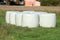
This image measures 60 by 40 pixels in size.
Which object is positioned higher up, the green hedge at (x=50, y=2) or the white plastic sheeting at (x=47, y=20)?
the white plastic sheeting at (x=47, y=20)

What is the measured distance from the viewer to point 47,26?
12.4m

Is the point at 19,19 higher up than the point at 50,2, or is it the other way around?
the point at 19,19

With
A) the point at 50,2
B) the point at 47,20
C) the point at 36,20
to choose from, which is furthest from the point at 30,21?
the point at 50,2

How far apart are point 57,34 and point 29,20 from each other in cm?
229

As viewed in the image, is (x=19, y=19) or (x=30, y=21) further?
(x=19, y=19)

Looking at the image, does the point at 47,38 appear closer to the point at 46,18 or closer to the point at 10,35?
the point at 10,35

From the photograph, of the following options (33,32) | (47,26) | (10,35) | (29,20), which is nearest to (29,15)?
(29,20)

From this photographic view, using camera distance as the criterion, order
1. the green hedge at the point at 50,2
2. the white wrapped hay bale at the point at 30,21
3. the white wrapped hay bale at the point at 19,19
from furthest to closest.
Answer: the green hedge at the point at 50,2, the white wrapped hay bale at the point at 19,19, the white wrapped hay bale at the point at 30,21

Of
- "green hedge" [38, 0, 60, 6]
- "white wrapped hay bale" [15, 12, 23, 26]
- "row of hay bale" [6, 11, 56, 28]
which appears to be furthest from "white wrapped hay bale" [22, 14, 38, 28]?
"green hedge" [38, 0, 60, 6]

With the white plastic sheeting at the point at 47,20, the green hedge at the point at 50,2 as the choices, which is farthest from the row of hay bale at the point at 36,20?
the green hedge at the point at 50,2

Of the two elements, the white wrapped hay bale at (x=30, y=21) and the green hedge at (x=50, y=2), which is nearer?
the white wrapped hay bale at (x=30, y=21)

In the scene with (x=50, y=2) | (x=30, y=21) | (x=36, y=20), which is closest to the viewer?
(x=30, y=21)

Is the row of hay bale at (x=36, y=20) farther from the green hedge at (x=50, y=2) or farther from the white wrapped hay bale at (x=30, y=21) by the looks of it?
the green hedge at (x=50, y=2)

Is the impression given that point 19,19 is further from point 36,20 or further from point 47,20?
point 47,20
